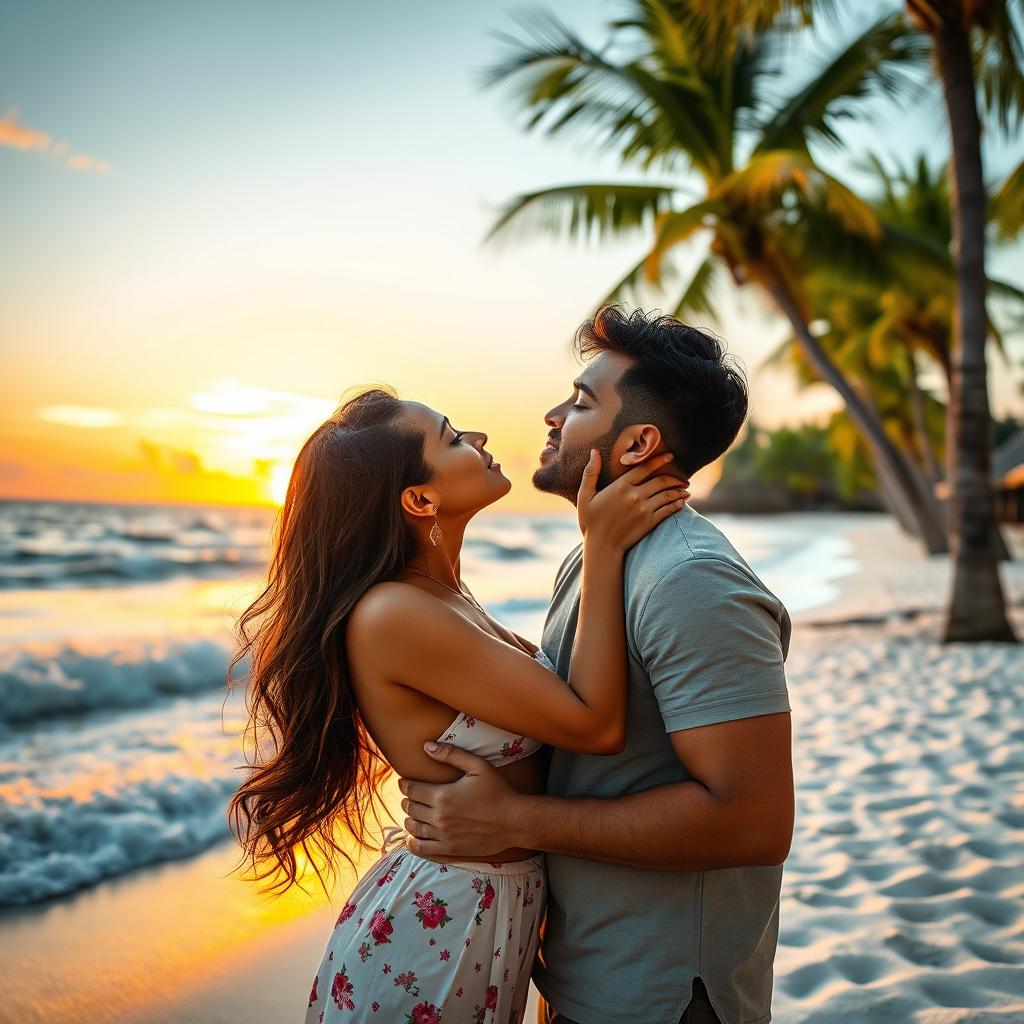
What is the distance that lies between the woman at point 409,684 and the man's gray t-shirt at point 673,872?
8 cm

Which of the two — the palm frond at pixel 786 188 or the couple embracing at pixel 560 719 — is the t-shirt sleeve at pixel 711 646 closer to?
the couple embracing at pixel 560 719

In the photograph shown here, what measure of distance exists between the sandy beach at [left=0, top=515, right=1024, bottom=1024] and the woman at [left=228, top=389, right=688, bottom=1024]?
151 centimetres

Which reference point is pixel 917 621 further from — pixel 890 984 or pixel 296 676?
pixel 296 676

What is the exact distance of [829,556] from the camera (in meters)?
27.5

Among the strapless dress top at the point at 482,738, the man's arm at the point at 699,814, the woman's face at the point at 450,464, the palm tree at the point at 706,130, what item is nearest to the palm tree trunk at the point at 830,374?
the palm tree at the point at 706,130

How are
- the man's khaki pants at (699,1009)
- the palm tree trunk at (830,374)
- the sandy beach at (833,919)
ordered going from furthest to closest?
the palm tree trunk at (830,374)
the sandy beach at (833,919)
the man's khaki pants at (699,1009)

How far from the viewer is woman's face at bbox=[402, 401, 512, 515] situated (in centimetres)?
210

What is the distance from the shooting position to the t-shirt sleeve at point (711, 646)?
151 cm

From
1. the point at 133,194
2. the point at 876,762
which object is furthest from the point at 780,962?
the point at 133,194

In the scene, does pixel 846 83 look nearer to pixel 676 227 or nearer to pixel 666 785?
pixel 676 227

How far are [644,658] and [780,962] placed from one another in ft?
7.01

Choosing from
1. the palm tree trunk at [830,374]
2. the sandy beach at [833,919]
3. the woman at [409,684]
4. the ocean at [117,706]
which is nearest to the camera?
the woman at [409,684]

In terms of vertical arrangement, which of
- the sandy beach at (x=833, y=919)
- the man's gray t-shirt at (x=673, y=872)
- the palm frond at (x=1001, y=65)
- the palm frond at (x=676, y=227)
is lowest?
the sandy beach at (x=833, y=919)

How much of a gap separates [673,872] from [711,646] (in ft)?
1.50
